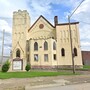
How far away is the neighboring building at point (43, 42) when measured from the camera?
4476 centimetres

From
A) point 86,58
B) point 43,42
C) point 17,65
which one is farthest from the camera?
point 86,58

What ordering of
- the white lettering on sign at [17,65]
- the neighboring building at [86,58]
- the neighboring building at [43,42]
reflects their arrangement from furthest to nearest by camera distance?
the neighboring building at [86,58], the neighboring building at [43,42], the white lettering on sign at [17,65]

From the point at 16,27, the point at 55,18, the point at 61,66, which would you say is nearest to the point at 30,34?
the point at 16,27

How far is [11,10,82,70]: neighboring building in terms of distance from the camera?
147 ft

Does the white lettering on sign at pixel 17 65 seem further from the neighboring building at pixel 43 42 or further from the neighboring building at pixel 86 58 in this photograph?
the neighboring building at pixel 86 58

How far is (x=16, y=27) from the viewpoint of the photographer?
160 feet

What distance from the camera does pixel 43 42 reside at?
4547cm

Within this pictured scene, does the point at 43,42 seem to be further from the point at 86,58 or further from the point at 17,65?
the point at 86,58

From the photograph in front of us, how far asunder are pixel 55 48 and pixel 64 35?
433cm

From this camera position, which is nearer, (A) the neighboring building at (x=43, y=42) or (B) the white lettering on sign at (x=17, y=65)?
(B) the white lettering on sign at (x=17, y=65)


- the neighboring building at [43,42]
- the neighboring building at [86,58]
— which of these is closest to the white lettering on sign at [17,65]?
the neighboring building at [43,42]

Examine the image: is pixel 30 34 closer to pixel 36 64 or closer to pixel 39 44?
pixel 39 44

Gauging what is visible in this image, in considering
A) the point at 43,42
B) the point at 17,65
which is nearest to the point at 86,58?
the point at 43,42

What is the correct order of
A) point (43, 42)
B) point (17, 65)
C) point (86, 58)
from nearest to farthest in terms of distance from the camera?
point (17, 65), point (43, 42), point (86, 58)
